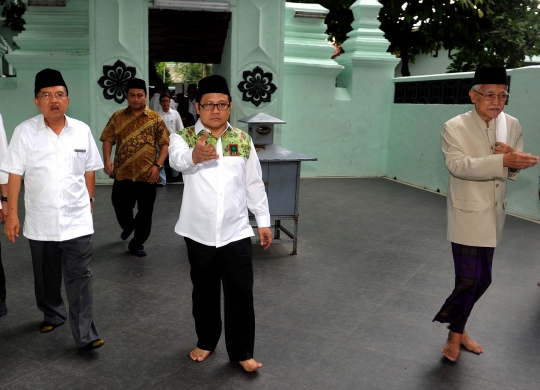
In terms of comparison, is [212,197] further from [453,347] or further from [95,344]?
[453,347]

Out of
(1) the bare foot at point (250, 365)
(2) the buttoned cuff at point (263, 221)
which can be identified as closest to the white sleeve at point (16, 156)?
(2) the buttoned cuff at point (263, 221)

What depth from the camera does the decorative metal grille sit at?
9883 mm

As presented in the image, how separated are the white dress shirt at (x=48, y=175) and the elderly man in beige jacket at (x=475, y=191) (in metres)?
2.37

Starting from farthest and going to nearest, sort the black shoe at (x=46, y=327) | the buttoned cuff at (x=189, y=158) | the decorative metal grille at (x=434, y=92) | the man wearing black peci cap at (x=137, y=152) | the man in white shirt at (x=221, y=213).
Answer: the decorative metal grille at (x=434, y=92)
the man wearing black peci cap at (x=137, y=152)
the black shoe at (x=46, y=327)
the man in white shirt at (x=221, y=213)
the buttoned cuff at (x=189, y=158)

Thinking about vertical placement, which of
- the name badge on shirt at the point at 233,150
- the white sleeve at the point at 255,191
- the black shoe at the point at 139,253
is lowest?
the black shoe at the point at 139,253

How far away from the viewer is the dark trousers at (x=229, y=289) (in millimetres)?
3557

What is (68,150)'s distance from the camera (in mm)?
3822

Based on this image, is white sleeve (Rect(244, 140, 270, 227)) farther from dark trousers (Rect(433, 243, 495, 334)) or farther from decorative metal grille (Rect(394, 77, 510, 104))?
decorative metal grille (Rect(394, 77, 510, 104))

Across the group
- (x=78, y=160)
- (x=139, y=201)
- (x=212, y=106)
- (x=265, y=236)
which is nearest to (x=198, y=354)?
(x=265, y=236)

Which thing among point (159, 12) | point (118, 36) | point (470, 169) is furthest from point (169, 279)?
point (159, 12)

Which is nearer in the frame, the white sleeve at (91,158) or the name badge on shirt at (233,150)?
the name badge on shirt at (233,150)

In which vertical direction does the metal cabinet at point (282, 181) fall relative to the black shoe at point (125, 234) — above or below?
above

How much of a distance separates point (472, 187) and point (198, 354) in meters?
2.01

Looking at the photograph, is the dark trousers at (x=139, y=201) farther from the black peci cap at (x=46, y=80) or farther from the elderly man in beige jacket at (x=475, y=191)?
the elderly man in beige jacket at (x=475, y=191)
